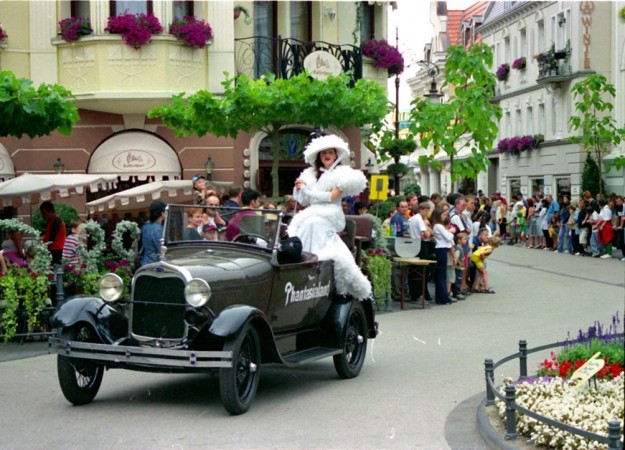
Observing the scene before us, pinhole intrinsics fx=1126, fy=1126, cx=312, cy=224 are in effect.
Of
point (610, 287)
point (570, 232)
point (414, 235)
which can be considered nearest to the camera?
point (414, 235)

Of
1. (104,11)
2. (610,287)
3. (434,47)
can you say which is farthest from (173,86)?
(434,47)

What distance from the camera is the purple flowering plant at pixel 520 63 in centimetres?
5416

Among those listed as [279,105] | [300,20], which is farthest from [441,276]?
[300,20]

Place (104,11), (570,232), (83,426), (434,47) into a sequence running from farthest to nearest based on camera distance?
(434,47) < (570,232) < (104,11) < (83,426)

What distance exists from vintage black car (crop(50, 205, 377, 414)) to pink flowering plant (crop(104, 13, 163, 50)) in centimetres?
1451

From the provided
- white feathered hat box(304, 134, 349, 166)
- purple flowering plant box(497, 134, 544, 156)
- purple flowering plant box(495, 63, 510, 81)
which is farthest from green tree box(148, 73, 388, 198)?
purple flowering plant box(495, 63, 510, 81)

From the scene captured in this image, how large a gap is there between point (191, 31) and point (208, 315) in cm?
1663

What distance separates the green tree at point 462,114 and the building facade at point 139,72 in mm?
2352

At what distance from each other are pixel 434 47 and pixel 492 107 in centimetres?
5488

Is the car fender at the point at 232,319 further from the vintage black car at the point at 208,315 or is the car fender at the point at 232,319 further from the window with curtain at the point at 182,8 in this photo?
the window with curtain at the point at 182,8

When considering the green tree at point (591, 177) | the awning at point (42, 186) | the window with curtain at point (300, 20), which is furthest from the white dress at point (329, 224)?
the green tree at point (591, 177)

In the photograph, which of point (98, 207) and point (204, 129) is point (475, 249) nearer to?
point (204, 129)

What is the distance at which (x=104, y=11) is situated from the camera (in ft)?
81.7

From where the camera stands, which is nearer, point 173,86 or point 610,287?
point 610,287
